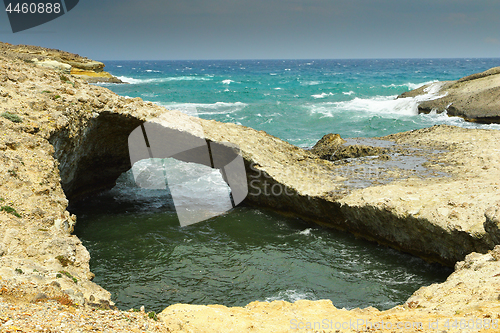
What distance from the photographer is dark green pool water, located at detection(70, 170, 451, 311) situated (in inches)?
322

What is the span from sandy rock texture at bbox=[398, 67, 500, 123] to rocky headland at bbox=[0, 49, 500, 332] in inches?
397

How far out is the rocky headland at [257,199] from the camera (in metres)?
5.11

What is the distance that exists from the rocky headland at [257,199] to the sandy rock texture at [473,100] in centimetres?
1008

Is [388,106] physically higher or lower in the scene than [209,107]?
Answer: lower

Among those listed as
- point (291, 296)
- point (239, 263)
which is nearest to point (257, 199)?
point (239, 263)

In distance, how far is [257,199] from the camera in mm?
12891

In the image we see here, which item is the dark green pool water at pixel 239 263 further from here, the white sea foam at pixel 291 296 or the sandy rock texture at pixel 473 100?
the sandy rock texture at pixel 473 100

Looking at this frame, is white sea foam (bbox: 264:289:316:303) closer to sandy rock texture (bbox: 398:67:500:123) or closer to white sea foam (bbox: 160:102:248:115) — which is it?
sandy rock texture (bbox: 398:67:500:123)

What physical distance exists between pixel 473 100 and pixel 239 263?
2421cm

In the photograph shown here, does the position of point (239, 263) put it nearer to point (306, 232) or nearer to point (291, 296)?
point (291, 296)

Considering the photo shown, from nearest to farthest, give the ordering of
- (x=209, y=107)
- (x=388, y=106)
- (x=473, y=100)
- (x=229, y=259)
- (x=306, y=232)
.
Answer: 1. (x=229, y=259)
2. (x=306, y=232)
3. (x=473, y=100)
4. (x=388, y=106)
5. (x=209, y=107)

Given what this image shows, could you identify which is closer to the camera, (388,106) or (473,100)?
(473,100)

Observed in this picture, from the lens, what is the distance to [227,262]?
9.59 meters

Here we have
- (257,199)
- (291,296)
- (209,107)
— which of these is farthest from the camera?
(209,107)
